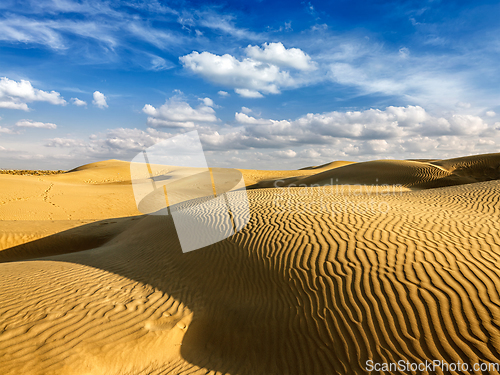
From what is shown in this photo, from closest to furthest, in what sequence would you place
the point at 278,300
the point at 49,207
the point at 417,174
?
the point at 278,300 → the point at 49,207 → the point at 417,174

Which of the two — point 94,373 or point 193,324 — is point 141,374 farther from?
point 193,324

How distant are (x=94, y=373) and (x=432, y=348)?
4566 millimetres

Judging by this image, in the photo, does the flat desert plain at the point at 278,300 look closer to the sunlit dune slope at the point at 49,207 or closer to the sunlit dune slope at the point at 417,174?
the sunlit dune slope at the point at 49,207

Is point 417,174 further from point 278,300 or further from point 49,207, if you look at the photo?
point 49,207

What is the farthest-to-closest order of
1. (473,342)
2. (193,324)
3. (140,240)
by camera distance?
(140,240) → (193,324) → (473,342)

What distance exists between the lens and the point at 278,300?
494 cm

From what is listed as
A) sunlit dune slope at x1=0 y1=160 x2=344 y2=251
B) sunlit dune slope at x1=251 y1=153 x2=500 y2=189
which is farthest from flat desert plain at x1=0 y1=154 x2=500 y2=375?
sunlit dune slope at x1=251 y1=153 x2=500 y2=189

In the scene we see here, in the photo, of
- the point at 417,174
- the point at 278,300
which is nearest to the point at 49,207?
the point at 278,300

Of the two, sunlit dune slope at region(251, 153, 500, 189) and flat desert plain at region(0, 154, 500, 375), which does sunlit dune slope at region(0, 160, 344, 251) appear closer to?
flat desert plain at region(0, 154, 500, 375)

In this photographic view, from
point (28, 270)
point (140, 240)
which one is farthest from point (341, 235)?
point (28, 270)

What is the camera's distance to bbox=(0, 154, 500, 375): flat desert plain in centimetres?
361

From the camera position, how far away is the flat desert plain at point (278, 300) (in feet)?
11.8

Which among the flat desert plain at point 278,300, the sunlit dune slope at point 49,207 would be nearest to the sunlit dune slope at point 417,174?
the sunlit dune slope at point 49,207

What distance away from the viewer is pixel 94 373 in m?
3.55
